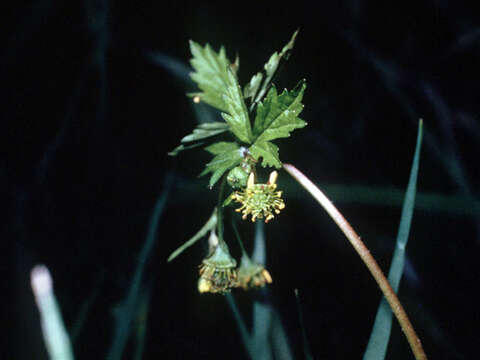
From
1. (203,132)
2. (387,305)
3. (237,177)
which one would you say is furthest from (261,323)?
(203,132)

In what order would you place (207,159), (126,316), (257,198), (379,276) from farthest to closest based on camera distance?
(207,159) < (126,316) < (257,198) < (379,276)

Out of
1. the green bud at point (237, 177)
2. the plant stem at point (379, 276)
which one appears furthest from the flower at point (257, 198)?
the plant stem at point (379, 276)

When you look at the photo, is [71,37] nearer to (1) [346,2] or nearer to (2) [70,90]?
(2) [70,90]

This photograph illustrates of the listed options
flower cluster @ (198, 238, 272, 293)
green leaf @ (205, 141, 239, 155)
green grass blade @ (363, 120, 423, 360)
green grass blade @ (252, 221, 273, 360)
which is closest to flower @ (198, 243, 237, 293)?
flower cluster @ (198, 238, 272, 293)

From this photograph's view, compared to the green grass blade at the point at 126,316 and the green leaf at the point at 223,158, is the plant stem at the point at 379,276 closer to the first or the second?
the green leaf at the point at 223,158

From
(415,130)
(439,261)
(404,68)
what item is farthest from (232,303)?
(404,68)

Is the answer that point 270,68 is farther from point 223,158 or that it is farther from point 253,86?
point 223,158

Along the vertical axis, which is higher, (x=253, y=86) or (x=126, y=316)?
(x=253, y=86)
